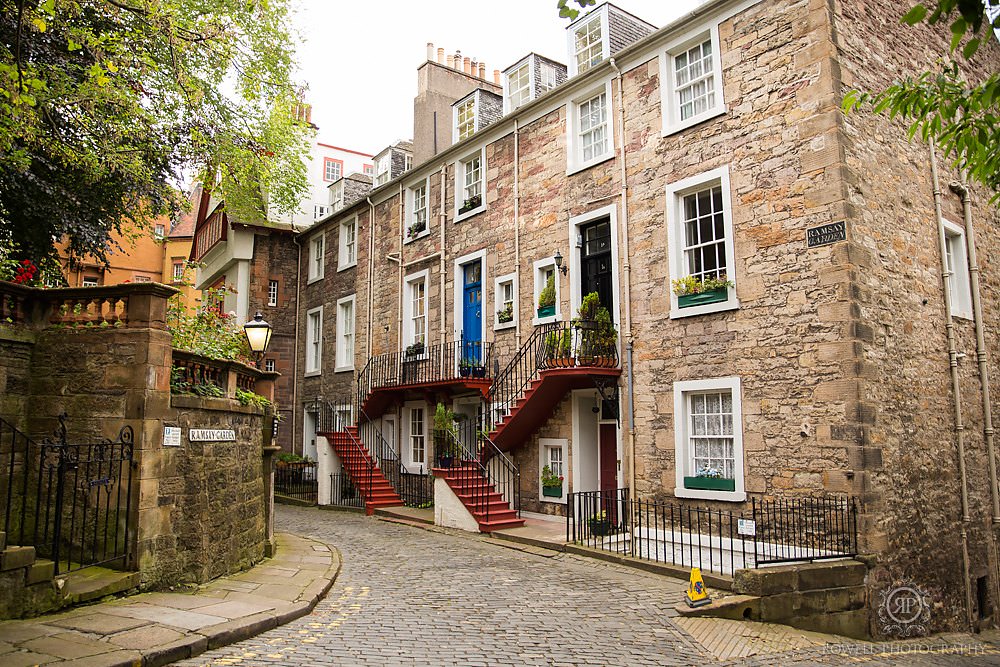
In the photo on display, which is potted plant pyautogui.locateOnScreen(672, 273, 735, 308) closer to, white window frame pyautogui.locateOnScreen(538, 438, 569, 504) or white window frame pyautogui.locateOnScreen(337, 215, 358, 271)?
white window frame pyautogui.locateOnScreen(538, 438, 569, 504)

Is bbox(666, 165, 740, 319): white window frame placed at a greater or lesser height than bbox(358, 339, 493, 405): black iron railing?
greater

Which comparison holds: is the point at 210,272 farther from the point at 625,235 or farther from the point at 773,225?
the point at 773,225

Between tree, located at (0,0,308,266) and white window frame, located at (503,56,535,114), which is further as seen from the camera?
white window frame, located at (503,56,535,114)

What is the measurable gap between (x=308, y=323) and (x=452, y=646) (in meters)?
20.7

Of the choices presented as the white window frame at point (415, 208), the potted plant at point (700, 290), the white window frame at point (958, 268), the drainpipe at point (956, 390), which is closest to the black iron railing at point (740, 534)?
the potted plant at point (700, 290)

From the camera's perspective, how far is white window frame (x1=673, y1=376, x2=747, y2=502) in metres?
11.7

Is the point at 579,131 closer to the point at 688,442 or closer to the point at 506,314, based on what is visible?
the point at 506,314

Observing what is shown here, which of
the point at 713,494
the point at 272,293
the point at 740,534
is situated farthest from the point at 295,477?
the point at 740,534

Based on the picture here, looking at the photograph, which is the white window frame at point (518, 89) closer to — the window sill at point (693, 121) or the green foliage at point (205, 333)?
→ the window sill at point (693, 121)

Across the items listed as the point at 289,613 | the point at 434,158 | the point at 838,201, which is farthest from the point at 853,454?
the point at 434,158

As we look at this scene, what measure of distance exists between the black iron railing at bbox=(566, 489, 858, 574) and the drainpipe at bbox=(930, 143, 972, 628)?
11.8ft

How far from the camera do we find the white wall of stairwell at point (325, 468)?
68.0ft

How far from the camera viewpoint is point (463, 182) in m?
19.3

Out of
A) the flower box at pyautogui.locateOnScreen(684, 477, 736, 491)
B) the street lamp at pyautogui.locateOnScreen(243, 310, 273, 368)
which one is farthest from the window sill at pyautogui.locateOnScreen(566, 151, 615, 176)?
the street lamp at pyautogui.locateOnScreen(243, 310, 273, 368)
